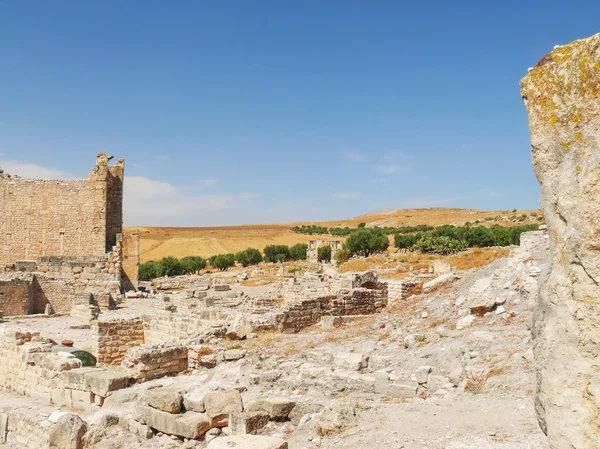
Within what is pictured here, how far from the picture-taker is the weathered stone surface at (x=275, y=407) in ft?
24.0

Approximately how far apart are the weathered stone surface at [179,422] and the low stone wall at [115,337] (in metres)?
4.58

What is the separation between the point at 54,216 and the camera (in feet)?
92.3

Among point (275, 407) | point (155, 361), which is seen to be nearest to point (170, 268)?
point (155, 361)

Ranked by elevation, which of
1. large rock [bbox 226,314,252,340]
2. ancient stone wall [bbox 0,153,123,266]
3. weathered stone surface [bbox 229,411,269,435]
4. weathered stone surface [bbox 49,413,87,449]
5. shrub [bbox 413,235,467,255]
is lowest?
weathered stone surface [bbox 49,413,87,449]

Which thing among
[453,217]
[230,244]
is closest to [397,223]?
[453,217]

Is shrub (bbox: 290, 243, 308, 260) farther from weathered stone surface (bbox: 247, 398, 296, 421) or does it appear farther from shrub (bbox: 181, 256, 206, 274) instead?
weathered stone surface (bbox: 247, 398, 296, 421)

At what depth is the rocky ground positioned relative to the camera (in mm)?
5617

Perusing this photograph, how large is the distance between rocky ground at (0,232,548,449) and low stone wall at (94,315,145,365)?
2136 millimetres

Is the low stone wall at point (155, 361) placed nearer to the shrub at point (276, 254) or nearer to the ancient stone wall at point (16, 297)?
the ancient stone wall at point (16, 297)

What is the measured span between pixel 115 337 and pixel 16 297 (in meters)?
10.2

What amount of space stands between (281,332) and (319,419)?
5.95m

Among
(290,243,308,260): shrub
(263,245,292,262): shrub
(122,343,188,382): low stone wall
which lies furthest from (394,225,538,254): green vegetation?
(122,343,188,382): low stone wall

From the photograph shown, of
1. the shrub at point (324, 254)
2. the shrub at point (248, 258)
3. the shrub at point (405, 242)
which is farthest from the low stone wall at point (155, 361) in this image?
the shrub at point (324, 254)

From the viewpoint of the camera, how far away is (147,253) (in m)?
88.6
